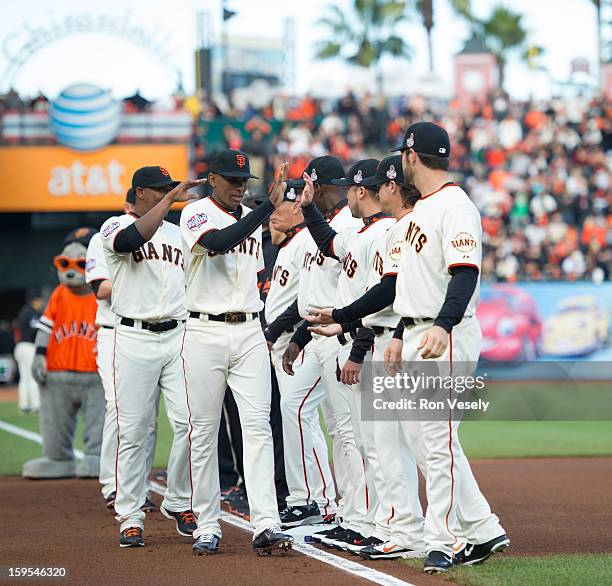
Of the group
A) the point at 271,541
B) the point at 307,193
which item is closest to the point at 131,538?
the point at 271,541

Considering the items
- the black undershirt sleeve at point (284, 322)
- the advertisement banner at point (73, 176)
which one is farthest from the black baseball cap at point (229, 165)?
the advertisement banner at point (73, 176)

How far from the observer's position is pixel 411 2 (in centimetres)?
5200

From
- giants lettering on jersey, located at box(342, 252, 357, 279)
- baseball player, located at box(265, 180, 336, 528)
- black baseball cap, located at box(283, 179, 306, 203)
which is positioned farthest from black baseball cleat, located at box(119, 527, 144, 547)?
black baseball cap, located at box(283, 179, 306, 203)

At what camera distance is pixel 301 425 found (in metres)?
8.17

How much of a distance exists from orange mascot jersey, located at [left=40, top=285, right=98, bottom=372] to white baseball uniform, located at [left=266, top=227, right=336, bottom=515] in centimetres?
299

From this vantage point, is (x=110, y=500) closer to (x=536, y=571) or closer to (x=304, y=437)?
(x=304, y=437)

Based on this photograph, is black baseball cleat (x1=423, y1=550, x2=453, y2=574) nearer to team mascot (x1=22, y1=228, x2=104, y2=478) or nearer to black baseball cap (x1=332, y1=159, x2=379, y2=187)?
black baseball cap (x1=332, y1=159, x2=379, y2=187)

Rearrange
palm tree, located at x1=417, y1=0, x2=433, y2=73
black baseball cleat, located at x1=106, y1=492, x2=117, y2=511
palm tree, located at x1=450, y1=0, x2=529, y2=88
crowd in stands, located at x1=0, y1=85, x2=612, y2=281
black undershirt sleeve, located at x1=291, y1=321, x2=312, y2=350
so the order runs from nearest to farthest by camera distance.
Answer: black undershirt sleeve, located at x1=291, y1=321, x2=312, y2=350, black baseball cleat, located at x1=106, y1=492, x2=117, y2=511, crowd in stands, located at x1=0, y1=85, x2=612, y2=281, palm tree, located at x1=417, y1=0, x2=433, y2=73, palm tree, located at x1=450, y1=0, x2=529, y2=88

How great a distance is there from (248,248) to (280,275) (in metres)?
1.57

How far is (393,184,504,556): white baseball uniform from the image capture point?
6.06 m

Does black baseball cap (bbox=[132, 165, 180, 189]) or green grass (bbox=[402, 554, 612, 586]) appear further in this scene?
black baseball cap (bbox=[132, 165, 180, 189])

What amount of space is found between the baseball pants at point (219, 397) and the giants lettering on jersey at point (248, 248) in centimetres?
42

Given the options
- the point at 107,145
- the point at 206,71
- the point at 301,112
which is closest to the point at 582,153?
the point at 301,112

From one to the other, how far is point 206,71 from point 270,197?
2546 centimetres
